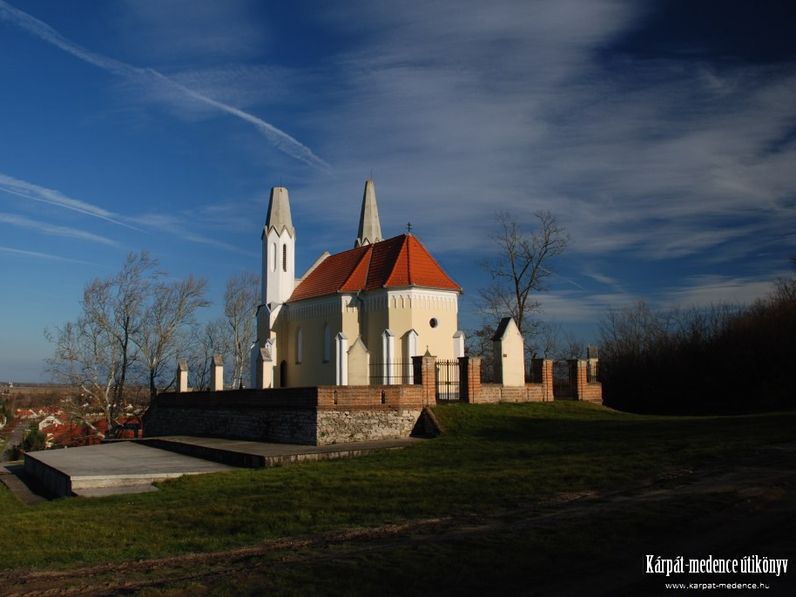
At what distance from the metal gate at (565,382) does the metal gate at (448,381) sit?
3343mm

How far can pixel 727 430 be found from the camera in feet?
51.0

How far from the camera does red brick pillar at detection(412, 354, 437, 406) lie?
1984 centimetres

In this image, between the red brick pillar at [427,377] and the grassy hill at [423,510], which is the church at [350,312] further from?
the grassy hill at [423,510]

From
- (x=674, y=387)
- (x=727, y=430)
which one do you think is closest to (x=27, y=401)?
(x=674, y=387)

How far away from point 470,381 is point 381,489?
9.73 metres

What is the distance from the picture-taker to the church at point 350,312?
2688 cm

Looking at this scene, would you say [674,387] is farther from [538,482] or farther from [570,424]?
[538,482]

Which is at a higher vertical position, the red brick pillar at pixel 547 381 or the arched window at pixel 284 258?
the arched window at pixel 284 258

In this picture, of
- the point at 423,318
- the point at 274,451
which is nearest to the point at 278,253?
the point at 423,318

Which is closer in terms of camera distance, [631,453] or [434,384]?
[631,453]

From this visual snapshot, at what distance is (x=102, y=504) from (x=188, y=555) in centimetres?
598

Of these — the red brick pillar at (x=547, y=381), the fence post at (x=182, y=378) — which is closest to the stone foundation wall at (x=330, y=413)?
the red brick pillar at (x=547, y=381)

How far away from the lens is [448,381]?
70.8 ft

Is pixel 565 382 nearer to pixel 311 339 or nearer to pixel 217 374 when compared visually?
pixel 311 339
